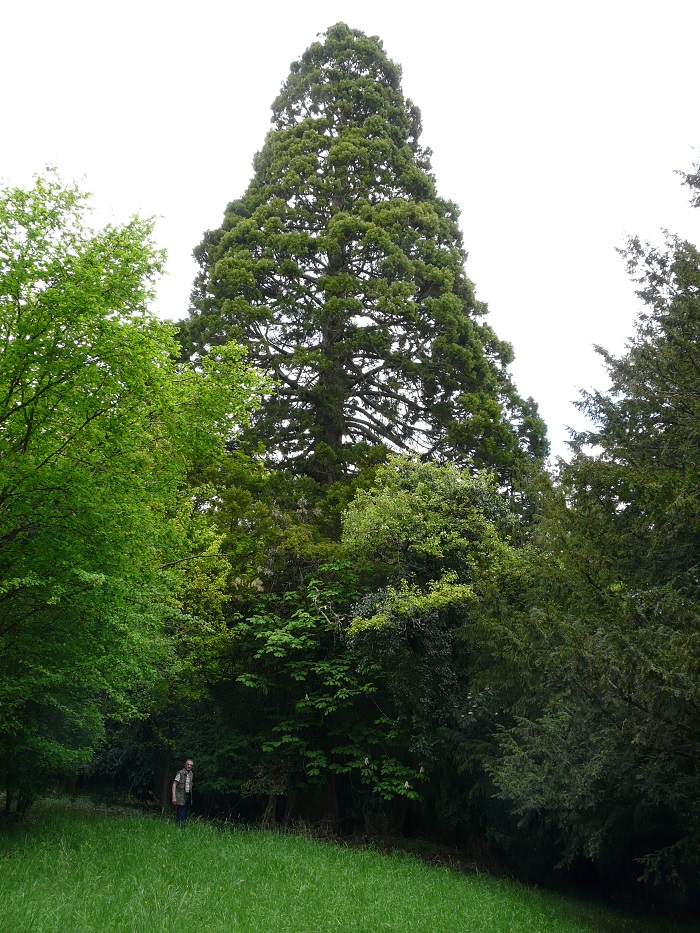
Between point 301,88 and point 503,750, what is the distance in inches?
873

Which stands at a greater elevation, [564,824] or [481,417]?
[481,417]

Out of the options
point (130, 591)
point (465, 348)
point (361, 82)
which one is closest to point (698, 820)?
point (130, 591)

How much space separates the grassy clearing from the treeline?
1.36 meters

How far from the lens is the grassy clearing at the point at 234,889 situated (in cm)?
693

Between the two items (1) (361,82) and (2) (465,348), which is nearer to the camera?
(2) (465,348)

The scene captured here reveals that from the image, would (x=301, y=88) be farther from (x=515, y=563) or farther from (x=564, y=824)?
(x=564, y=824)

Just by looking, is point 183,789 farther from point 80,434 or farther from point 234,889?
point 80,434

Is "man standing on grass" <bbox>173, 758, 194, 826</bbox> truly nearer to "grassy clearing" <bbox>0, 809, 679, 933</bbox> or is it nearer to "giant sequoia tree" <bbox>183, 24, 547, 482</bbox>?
"grassy clearing" <bbox>0, 809, 679, 933</bbox>

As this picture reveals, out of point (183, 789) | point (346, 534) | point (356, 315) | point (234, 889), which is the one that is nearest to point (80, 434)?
point (234, 889)

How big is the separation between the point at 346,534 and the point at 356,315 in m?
8.20

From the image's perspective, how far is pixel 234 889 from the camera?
334 inches

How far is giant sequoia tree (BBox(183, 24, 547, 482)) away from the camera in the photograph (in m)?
20.5

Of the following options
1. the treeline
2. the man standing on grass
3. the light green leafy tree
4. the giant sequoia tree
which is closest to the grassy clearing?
the man standing on grass

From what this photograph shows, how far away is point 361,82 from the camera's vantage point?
2492 centimetres
